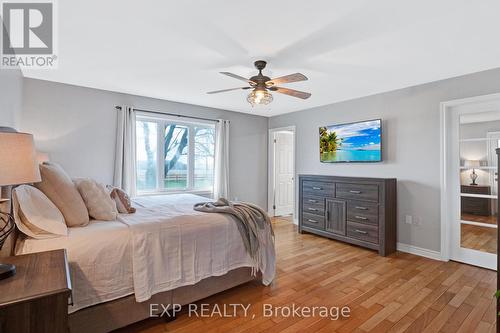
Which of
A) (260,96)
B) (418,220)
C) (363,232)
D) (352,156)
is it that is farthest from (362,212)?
(260,96)

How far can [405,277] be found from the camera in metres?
2.78

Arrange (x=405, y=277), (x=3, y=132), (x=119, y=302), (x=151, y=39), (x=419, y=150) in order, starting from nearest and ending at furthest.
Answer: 1. (x=3, y=132)
2. (x=119, y=302)
3. (x=151, y=39)
4. (x=405, y=277)
5. (x=419, y=150)

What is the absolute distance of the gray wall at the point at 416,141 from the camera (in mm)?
3203

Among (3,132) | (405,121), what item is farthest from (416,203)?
(3,132)

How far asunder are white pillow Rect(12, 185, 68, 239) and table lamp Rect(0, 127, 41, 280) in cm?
41

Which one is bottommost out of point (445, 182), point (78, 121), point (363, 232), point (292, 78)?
point (363, 232)

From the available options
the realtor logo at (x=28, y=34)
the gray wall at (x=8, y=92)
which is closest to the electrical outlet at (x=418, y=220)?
the realtor logo at (x=28, y=34)

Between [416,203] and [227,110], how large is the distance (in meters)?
3.65

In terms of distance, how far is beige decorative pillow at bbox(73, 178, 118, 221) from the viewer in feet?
6.70

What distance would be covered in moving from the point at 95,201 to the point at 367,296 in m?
2.57

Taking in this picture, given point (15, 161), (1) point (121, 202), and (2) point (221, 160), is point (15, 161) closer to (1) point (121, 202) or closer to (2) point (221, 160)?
(1) point (121, 202)

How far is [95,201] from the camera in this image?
2061 millimetres

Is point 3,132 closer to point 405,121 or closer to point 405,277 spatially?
point 405,277

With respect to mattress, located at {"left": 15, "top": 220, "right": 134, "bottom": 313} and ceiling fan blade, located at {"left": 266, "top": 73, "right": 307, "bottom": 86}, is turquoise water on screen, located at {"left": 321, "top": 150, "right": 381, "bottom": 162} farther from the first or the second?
mattress, located at {"left": 15, "top": 220, "right": 134, "bottom": 313}
